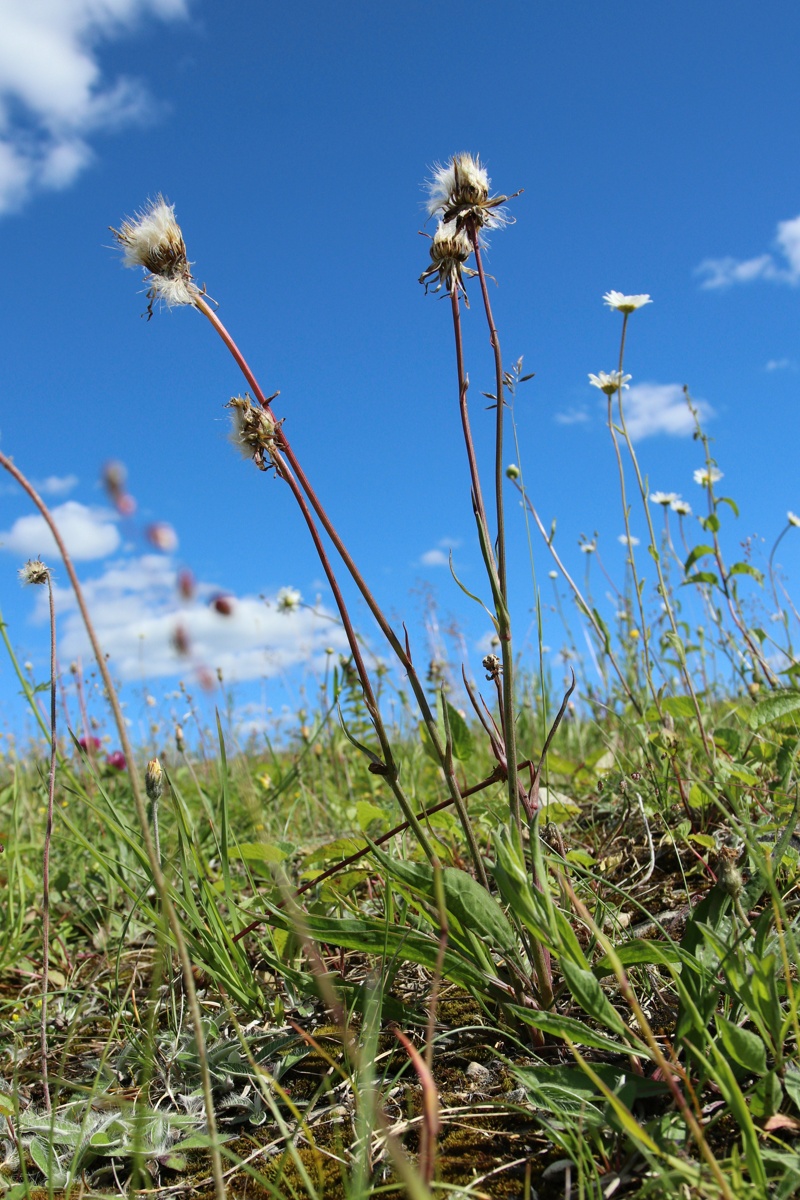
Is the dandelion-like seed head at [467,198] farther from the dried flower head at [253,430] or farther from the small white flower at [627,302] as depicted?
the small white flower at [627,302]

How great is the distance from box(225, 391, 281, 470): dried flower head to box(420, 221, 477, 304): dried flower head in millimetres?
370

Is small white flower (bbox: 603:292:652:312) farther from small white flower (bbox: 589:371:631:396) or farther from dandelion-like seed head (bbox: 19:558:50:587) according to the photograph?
dandelion-like seed head (bbox: 19:558:50:587)

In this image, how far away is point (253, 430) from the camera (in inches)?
46.1

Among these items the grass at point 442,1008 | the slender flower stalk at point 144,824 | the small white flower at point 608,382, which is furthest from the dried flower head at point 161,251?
the small white flower at point 608,382

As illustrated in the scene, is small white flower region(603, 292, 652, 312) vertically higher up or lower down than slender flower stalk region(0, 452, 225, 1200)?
higher up

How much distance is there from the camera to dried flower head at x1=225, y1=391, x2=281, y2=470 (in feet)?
3.84

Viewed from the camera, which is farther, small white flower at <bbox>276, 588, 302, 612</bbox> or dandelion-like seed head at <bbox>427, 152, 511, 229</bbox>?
small white flower at <bbox>276, 588, 302, 612</bbox>

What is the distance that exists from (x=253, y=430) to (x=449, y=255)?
17.8 inches

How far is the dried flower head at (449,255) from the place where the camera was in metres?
1.31

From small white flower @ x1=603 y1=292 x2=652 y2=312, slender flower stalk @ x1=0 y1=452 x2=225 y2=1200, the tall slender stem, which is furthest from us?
small white flower @ x1=603 y1=292 x2=652 y2=312

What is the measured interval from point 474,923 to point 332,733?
2472 mm

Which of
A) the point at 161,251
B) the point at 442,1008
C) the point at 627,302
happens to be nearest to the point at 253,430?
the point at 161,251

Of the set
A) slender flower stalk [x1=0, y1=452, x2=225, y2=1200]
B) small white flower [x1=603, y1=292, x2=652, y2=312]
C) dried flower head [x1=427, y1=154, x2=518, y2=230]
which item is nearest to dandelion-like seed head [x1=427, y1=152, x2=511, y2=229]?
dried flower head [x1=427, y1=154, x2=518, y2=230]

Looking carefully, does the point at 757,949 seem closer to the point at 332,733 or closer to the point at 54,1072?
the point at 54,1072
